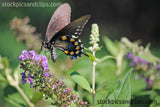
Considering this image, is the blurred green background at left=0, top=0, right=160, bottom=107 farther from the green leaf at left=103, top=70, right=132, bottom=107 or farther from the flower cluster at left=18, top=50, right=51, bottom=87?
the green leaf at left=103, top=70, right=132, bottom=107

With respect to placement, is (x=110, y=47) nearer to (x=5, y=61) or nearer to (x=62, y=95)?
(x=5, y=61)

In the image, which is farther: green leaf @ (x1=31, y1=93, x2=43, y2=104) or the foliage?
green leaf @ (x1=31, y1=93, x2=43, y2=104)

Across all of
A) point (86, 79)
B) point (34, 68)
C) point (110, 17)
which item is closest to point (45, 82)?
point (34, 68)

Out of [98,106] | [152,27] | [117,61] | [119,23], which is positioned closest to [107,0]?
[119,23]

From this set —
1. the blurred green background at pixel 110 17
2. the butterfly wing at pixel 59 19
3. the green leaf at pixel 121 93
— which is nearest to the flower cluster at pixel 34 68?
the green leaf at pixel 121 93

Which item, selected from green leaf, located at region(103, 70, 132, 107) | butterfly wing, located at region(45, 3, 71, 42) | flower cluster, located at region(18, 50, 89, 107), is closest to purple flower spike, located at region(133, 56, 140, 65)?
butterfly wing, located at region(45, 3, 71, 42)

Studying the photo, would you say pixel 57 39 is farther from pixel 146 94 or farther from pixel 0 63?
pixel 146 94

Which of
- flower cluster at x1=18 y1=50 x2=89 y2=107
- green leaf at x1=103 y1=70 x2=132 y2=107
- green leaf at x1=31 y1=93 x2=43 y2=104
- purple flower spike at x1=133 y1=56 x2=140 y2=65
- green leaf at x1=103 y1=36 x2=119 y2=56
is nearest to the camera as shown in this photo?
green leaf at x1=103 y1=70 x2=132 y2=107
